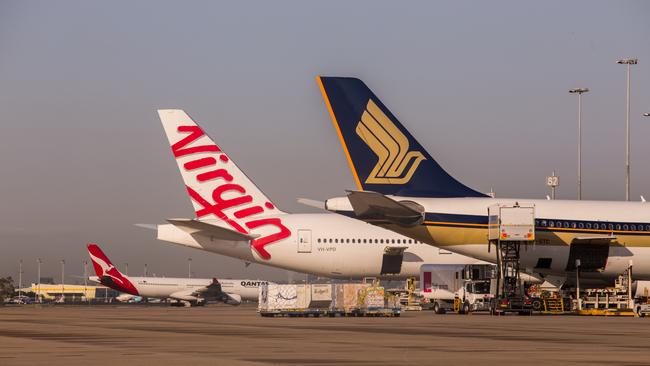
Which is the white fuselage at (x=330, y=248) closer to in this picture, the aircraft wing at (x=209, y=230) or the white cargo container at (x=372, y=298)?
the aircraft wing at (x=209, y=230)

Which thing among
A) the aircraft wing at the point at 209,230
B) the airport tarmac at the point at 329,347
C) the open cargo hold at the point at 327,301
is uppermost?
the aircraft wing at the point at 209,230

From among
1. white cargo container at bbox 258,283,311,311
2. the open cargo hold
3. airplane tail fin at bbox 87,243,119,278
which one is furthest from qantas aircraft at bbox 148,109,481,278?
airplane tail fin at bbox 87,243,119,278

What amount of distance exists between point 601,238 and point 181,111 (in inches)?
1022

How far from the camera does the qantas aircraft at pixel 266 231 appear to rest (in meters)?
66.3

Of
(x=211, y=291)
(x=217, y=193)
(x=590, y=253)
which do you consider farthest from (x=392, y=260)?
(x=211, y=291)

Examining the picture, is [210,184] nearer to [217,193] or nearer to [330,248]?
[217,193]

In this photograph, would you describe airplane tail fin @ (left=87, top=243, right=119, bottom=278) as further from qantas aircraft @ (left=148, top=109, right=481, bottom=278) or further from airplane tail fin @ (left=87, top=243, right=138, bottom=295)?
qantas aircraft @ (left=148, top=109, right=481, bottom=278)

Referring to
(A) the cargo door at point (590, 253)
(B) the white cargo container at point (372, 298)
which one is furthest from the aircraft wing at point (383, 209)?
(A) the cargo door at point (590, 253)

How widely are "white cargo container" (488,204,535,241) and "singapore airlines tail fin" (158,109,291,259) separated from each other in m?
15.2

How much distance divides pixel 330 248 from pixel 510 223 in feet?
47.2

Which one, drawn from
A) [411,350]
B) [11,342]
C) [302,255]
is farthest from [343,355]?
[302,255]

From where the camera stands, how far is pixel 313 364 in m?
20.8

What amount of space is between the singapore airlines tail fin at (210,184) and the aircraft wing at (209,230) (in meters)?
1.09

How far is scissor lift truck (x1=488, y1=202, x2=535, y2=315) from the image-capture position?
2216 inches
